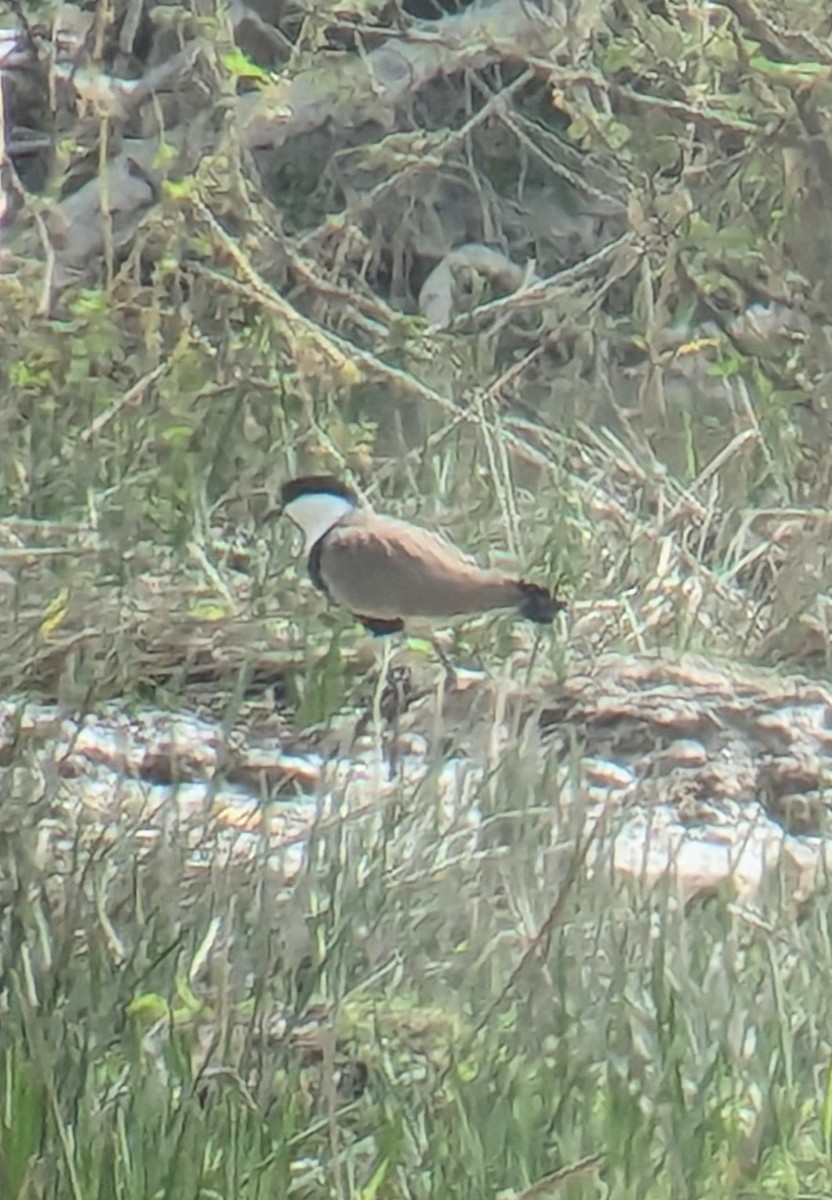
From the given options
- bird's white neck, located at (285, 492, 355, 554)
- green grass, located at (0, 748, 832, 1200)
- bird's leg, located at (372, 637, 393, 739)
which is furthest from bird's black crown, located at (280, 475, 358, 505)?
green grass, located at (0, 748, 832, 1200)

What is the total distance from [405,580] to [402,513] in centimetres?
8

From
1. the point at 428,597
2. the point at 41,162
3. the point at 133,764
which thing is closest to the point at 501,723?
the point at 428,597

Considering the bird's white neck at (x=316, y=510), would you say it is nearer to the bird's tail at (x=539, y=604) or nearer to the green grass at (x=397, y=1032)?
the bird's tail at (x=539, y=604)

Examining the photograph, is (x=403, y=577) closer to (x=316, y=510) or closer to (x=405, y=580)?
(x=405, y=580)

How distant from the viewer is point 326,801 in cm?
105

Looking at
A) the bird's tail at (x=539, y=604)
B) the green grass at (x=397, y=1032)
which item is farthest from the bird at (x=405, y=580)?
the green grass at (x=397, y=1032)

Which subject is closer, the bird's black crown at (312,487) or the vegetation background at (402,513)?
the vegetation background at (402,513)

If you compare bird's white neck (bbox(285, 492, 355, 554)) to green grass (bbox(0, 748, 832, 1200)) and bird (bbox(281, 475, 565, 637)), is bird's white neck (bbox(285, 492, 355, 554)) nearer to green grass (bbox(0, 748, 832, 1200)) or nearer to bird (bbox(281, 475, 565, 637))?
bird (bbox(281, 475, 565, 637))

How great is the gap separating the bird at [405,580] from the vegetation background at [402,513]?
0.8 inches

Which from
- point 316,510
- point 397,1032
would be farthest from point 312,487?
point 397,1032

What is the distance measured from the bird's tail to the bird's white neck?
0.46ft

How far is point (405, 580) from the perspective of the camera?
46.3 inches

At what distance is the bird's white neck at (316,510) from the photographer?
1.23 meters

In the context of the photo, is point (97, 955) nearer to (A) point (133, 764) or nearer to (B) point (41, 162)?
(A) point (133, 764)
